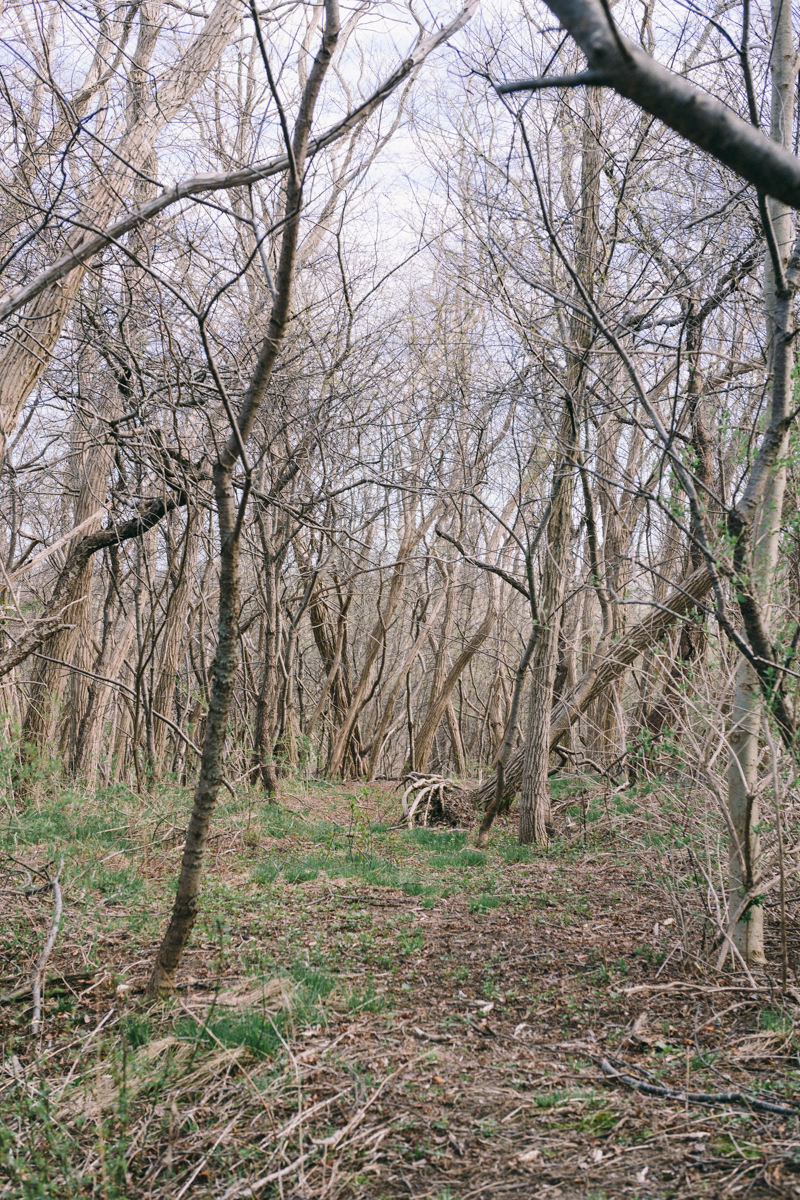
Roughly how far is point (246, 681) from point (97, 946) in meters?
8.54

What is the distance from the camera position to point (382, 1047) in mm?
2715

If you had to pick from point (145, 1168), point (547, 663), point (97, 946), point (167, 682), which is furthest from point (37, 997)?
point (167, 682)

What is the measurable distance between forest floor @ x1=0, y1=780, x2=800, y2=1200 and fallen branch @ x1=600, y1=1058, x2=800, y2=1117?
21 mm

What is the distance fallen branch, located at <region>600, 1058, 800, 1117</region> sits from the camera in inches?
85.7

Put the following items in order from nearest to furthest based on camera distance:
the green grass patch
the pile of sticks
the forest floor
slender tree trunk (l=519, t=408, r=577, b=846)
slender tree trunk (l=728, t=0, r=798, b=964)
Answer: the forest floor
slender tree trunk (l=728, t=0, r=798, b=964)
the green grass patch
slender tree trunk (l=519, t=408, r=577, b=846)
the pile of sticks

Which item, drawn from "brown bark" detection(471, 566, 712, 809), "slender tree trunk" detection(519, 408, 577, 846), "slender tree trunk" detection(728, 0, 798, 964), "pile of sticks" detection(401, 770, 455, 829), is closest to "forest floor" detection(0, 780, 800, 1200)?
"slender tree trunk" detection(728, 0, 798, 964)

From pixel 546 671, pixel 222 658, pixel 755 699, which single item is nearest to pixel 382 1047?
pixel 222 658

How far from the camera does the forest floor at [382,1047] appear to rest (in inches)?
80.4

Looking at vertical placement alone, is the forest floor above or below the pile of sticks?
below

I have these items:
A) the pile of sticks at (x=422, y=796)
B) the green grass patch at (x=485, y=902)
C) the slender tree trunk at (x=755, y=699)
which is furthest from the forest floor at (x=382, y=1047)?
the pile of sticks at (x=422, y=796)

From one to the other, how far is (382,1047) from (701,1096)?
1.07 metres

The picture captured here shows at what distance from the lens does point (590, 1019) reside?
2988 mm

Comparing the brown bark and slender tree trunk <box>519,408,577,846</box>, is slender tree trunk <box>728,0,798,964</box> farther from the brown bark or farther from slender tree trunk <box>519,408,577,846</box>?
slender tree trunk <box>519,408,577,846</box>

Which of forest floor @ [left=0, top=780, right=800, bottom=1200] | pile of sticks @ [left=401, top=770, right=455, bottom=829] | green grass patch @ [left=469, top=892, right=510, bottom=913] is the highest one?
pile of sticks @ [left=401, top=770, right=455, bottom=829]
